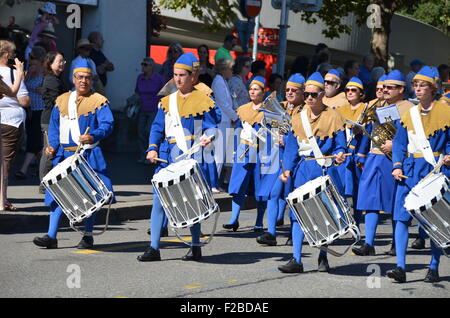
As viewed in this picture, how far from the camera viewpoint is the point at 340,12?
1175 inches

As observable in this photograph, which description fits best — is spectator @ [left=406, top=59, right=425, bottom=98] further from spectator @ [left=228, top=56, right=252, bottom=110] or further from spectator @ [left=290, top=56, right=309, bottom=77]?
spectator @ [left=228, top=56, right=252, bottom=110]

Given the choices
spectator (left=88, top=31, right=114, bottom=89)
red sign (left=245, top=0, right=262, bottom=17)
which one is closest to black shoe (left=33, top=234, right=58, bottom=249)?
spectator (left=88, top=31, right=114, bottom=89)

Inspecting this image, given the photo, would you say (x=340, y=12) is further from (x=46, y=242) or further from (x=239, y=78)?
(x=46, y=242)

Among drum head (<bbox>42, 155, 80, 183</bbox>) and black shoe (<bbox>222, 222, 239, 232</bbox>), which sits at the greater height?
drum head (<bbox>42, 155, 80, 183</bbox>)

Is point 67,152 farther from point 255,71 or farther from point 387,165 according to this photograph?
point 255,71

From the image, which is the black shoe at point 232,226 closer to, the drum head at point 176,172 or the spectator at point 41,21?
the drum head at point 176,172

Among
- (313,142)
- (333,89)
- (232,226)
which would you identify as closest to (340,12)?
(333,89)

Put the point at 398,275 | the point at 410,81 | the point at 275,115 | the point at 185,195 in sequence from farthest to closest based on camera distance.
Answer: the point at 410,81 → the point at 275,115 → the point at 185,195 → the point at 398,275

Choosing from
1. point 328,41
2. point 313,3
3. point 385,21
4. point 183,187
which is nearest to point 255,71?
point 313,3

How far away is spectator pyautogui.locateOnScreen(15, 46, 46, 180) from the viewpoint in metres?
14.4

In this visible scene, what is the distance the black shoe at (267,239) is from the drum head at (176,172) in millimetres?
2182

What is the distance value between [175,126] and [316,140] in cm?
136

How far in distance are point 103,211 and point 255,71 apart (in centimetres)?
341

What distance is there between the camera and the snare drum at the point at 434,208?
814 cm
